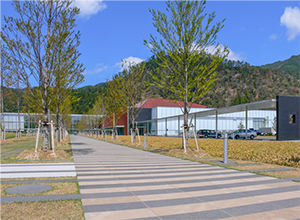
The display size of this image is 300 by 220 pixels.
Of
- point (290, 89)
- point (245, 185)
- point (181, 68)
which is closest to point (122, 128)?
point (181, 68)

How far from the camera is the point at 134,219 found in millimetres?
4039

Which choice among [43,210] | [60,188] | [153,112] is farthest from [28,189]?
[153,112]

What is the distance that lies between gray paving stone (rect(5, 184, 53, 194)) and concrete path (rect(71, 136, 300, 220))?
2.74ft

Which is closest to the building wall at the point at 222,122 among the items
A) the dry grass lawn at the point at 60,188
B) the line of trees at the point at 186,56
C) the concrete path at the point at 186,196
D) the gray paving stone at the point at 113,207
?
the line of trees at the point at 186,56

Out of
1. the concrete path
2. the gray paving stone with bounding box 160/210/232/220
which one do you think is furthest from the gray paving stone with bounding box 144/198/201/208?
the gray paving stone with bounding box 160/210/232/220

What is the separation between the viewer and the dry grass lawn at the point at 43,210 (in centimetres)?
399

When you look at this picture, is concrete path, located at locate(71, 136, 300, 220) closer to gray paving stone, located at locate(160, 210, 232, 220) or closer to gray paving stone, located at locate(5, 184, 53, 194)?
gray paving stone, located at locate(160, 210, 232, 220)

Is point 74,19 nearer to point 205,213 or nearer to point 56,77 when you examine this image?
point 56,77

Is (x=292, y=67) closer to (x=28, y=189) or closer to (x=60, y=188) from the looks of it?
(x=60, y=188)

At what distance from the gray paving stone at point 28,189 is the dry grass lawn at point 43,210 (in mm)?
909

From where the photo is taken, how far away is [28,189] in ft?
18.5

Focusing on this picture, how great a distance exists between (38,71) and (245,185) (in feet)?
35.8

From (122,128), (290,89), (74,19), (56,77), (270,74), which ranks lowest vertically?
(122,128)

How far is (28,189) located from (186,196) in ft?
11.2
